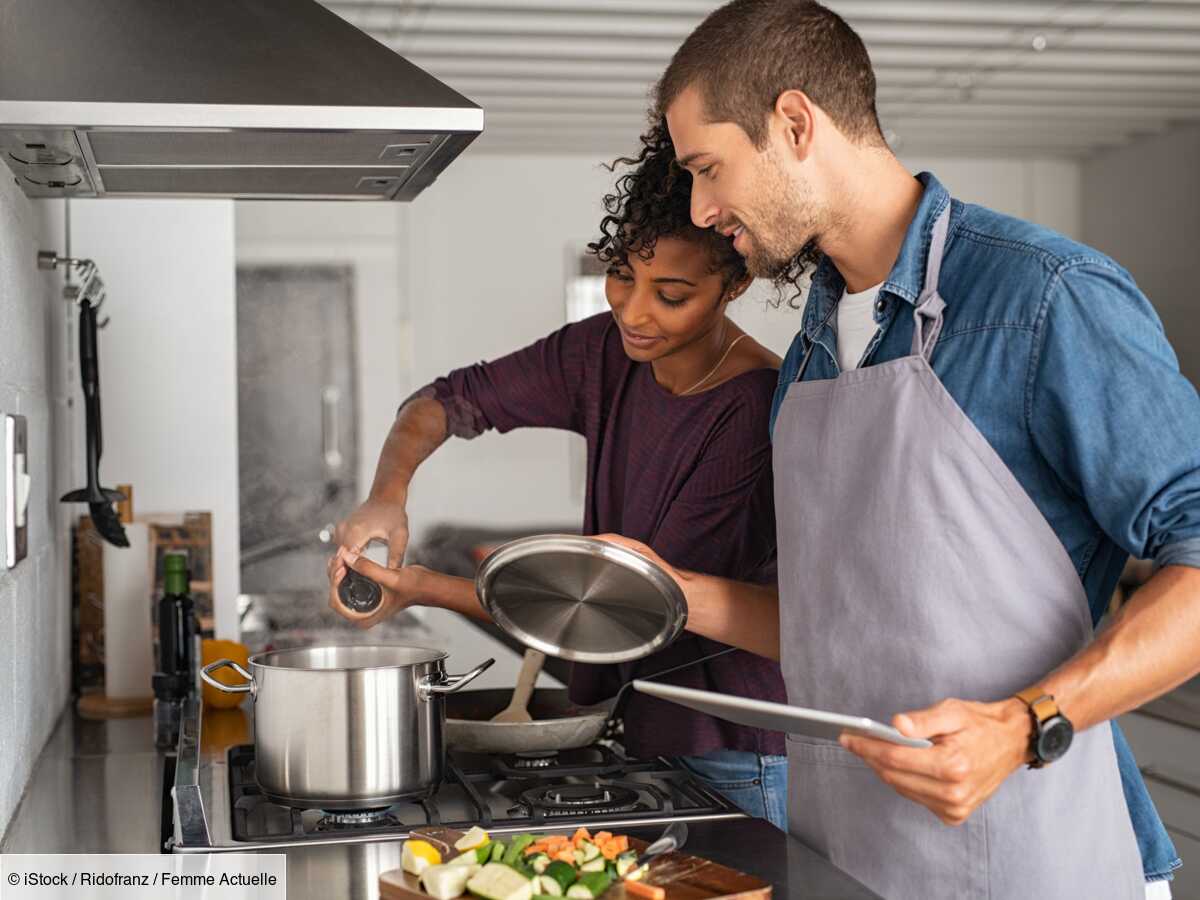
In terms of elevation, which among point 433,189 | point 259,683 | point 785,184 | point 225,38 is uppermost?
point 433,189

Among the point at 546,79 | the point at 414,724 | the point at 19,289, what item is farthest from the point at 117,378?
the point at 546,79

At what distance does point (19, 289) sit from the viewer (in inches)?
66.7

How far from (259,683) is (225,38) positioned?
26.0 inches

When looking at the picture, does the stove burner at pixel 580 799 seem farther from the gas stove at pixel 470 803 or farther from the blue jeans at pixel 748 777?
the blue jeans at pixel 748 777

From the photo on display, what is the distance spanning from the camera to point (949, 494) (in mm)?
1233

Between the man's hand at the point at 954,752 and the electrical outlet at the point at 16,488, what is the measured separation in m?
0.97

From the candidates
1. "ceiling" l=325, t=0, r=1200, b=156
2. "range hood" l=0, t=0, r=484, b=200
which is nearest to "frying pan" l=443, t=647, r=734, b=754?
"range hood" l=0, t=0, r=484, b=200

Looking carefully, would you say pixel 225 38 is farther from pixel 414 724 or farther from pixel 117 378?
pixel 117 378

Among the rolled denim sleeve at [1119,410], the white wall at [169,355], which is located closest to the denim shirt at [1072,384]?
the rolled denim sleeve at [1119,410]

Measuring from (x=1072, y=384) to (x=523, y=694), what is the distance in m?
0.92

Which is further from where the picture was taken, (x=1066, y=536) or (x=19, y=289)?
(x=19, y=289)

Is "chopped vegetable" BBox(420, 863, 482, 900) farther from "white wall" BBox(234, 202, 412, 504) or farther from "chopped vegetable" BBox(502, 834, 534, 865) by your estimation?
"white wall" BBox(234, 202, 412, 504)

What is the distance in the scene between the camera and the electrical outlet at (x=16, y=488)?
4.98 ft

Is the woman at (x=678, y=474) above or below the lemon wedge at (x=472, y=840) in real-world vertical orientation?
above
